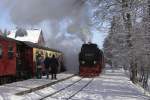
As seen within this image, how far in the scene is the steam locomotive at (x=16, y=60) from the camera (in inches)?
920

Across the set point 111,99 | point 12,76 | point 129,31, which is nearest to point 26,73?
point 12,76

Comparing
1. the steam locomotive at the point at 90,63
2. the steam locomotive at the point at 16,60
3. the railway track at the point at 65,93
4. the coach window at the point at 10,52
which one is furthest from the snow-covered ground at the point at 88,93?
the steam locomotive at the point at 90,63

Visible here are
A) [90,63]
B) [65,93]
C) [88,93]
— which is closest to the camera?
[65,93]

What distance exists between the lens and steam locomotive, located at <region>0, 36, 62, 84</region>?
23.4 m

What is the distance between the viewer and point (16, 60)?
27.1 meters

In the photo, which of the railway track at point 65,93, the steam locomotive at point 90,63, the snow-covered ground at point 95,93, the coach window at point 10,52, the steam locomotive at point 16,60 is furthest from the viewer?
the steam locomotive at point 90,63

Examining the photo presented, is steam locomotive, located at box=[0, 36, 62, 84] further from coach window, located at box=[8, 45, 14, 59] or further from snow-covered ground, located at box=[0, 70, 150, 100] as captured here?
snow-covered ground, located at box=[0, 70, 150, 100]

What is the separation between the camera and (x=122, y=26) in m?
25.9

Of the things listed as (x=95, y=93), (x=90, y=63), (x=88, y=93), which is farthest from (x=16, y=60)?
(x=90, y=63)

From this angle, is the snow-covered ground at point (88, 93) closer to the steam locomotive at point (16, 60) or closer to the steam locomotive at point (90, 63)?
the steam locomotive at point (16, 60)

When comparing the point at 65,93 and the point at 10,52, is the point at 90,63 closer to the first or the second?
the point at 10,52

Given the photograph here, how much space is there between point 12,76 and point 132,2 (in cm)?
1100

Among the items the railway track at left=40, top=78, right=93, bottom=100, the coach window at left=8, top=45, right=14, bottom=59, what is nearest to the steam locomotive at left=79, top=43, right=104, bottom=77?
the railway track at left=40, top=78, right=93, bottom=100

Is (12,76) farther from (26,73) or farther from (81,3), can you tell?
(81,3)
